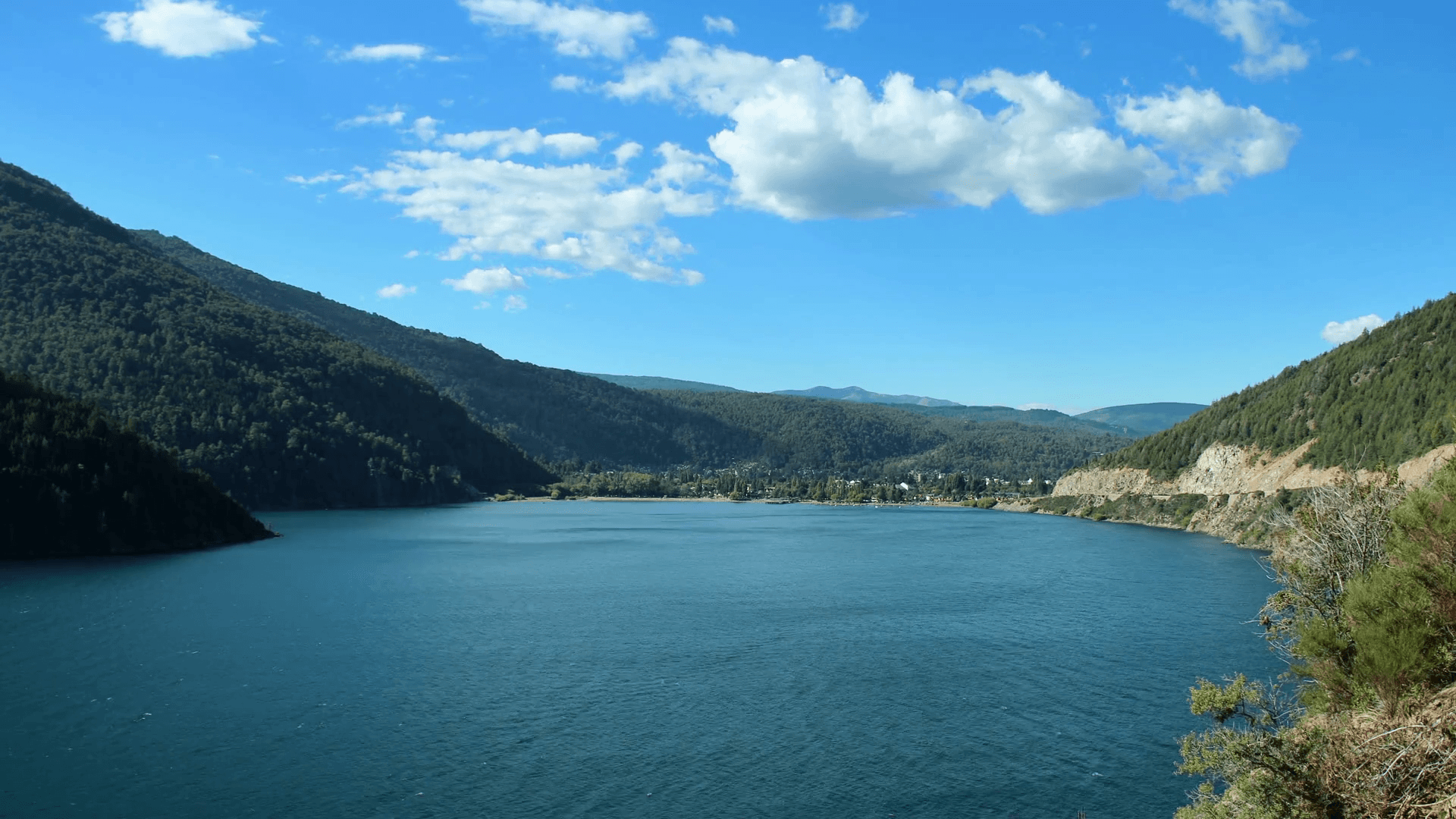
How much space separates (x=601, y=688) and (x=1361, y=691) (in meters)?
25.3

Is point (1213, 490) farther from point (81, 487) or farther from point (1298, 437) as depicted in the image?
point (81, 487)

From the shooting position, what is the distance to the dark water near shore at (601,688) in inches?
1033

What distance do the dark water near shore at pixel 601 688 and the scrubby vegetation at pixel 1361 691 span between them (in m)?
5.89

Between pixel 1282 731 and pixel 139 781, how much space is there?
28.0 metres

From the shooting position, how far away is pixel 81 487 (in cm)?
7350

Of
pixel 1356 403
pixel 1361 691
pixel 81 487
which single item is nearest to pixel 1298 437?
pixel 1356 403

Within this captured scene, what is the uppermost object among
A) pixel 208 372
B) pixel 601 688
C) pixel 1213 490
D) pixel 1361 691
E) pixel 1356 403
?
pixel 208 372

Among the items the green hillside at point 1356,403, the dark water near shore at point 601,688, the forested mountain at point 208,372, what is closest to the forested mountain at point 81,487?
the dark water near shore at point 601,688

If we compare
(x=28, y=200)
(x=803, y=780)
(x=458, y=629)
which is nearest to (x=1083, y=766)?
(x=803, y=780)

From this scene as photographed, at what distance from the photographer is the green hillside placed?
90.4 metres

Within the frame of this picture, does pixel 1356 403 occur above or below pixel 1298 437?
above

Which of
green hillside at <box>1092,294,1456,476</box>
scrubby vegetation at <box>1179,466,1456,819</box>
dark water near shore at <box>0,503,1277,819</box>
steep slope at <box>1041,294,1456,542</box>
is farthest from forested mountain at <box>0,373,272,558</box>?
green hillside at <box>1092,294,1456,476</box>

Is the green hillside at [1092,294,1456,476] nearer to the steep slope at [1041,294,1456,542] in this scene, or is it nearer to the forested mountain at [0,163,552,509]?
the steep slope at [1041,294,1456,542]

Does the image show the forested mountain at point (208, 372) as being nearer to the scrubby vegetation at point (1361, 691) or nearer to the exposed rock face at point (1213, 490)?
the exposed rock face at point (1213, 490)
